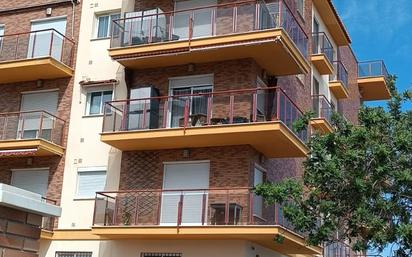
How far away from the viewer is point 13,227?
18.6 feet

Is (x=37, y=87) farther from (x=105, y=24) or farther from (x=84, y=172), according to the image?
(x=84, y=172)

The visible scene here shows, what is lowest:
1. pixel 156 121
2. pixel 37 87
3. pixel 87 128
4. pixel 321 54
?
pixel 156 121

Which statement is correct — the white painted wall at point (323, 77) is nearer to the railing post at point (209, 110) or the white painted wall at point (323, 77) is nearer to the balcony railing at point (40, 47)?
the railing post at point (209, 110)

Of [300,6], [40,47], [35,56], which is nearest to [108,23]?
[40,47]

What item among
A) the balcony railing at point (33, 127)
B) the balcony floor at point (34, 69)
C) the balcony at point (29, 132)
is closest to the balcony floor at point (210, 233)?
the balcony at point (29, 132)

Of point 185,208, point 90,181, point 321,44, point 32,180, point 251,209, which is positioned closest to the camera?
point 251,209

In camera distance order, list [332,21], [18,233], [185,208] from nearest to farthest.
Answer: [18,233]
[185,208]
[332,21]

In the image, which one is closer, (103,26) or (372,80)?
(103,26)

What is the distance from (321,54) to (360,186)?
12552 millimetres

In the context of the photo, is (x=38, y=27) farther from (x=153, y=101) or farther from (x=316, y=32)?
(x=316, y=32)

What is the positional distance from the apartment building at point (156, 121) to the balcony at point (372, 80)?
1133cm

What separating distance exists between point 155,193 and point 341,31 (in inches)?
647

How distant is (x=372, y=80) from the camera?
36.6 metres

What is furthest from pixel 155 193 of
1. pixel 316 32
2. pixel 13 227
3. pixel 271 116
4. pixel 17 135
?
pixel 13 227
